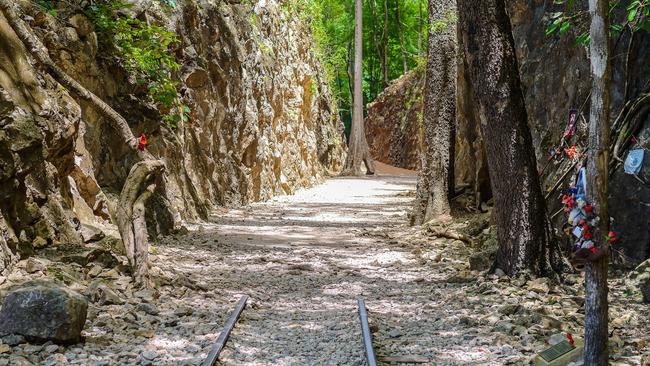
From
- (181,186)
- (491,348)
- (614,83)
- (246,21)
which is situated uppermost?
(246,21)

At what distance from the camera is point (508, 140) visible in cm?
716

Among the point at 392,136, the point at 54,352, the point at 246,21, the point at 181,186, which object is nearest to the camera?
the point at 54,352

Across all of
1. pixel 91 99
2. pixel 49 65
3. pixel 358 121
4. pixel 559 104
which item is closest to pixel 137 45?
pixel 91 99

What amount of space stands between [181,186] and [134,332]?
7581 millimetres

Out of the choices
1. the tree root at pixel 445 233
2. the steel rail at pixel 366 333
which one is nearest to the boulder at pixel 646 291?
the steel rail at pixel 366 333

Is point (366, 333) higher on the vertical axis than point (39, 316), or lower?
lower

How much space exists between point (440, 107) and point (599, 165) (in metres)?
8.36

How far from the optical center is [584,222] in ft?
13.4

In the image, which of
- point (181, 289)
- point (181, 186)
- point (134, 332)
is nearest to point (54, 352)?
point (134, 332)

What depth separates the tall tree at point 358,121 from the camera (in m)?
33.7

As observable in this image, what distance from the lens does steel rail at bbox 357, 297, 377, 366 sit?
15.4 feet

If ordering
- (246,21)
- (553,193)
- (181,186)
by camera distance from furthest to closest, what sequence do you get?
(246,21), (181,186), (553,193)

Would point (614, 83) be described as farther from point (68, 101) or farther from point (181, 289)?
point (68, 101)

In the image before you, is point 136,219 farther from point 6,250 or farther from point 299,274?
point 299,274
